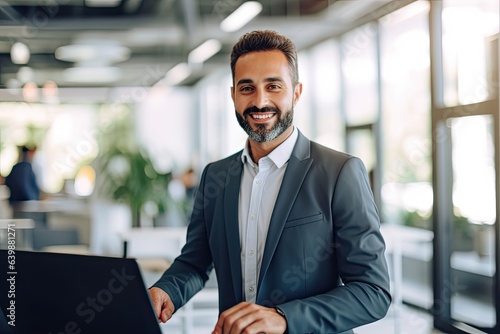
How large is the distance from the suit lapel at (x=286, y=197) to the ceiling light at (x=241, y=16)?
803 cm

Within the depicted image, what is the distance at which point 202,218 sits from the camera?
1.74 meters

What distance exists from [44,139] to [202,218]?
8.83 metres

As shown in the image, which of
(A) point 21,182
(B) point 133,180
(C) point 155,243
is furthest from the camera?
(A) point 21,182

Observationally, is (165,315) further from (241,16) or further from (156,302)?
(241,16)

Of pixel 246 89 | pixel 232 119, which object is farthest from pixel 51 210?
pixel 246 89

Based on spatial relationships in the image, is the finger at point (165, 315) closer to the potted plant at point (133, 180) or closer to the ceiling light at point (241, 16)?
the potted plant at point (133, 180)

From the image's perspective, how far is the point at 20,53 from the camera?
9.58 metres

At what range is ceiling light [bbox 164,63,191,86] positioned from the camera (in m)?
10.5

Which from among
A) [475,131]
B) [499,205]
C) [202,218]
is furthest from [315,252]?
[475,131]

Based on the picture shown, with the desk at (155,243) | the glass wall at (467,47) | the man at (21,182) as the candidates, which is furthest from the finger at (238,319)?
the man at (21,182)

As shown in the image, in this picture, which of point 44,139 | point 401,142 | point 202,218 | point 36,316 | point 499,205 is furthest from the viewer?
point 44,139

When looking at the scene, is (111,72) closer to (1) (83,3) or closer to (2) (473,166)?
(1) (83,3)

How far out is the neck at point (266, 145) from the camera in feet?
5.22

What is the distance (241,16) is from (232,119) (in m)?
1.81
